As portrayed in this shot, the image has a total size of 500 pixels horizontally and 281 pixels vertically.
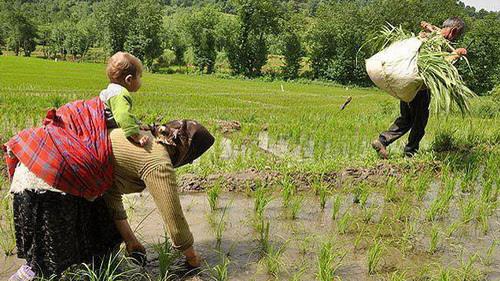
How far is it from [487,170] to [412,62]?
1.59 m

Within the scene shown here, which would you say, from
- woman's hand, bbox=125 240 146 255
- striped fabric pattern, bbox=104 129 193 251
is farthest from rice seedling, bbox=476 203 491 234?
woman's hand, bbox=125 240 146 255

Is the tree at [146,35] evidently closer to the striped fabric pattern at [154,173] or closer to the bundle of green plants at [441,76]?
the bundle of green plants at [441,76]

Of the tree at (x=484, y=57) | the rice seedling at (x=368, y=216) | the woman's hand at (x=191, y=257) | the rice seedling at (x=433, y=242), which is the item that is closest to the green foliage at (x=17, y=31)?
the tree at (x=484, y=57)

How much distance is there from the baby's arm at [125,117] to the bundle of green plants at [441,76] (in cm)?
312

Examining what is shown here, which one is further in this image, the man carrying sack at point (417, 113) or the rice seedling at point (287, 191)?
the man carrying sack at point (417, 113)

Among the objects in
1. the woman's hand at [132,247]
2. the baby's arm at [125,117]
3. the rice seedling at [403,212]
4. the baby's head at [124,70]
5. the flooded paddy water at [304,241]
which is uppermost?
the baby's head at [124,70]

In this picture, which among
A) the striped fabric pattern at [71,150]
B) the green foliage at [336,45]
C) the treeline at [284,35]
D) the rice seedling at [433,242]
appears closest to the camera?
the striped fabric pattern at [71,150]

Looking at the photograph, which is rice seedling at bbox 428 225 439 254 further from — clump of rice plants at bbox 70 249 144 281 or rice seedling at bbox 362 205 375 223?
clump of rice plants at bbox 70 249 144 281

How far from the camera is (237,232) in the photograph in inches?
125

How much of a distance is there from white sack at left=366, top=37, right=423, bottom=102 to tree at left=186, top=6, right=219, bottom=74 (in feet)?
125

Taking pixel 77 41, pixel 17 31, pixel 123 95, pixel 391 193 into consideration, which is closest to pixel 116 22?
pixel 77 41

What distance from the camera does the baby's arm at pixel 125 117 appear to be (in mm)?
2256

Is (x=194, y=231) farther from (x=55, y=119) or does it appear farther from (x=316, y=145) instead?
(x=316, y=145)

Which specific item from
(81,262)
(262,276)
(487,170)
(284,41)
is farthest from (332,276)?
(284,41)
